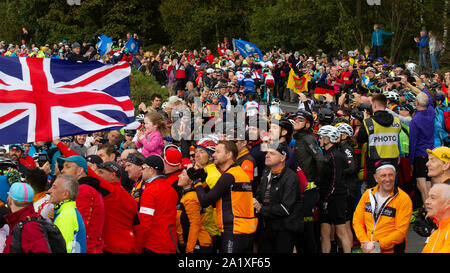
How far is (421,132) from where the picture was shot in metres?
10.3

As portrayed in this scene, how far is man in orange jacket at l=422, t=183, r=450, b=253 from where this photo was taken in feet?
17.3

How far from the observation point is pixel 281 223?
7.05m

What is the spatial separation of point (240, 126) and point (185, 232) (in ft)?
6.74

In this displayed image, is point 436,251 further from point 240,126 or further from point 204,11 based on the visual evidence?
point 204,11

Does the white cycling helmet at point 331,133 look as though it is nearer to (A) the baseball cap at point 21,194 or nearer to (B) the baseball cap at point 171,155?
(B) the baseball cap at point 171,155

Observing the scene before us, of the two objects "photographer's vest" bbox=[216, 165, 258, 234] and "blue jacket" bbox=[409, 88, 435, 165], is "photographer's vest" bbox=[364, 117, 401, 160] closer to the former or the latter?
"blue jacket" bbox=[409, 88, 435, 165]

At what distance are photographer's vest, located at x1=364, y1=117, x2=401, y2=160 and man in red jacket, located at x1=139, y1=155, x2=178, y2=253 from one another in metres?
3.97

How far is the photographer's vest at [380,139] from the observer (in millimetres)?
9477

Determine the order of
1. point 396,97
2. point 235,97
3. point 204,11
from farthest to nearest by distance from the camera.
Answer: point 204,11 < point 235,97 < point 396,97

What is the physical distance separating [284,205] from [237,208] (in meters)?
0.58

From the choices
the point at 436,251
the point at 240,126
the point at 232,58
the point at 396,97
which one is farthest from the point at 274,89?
the point at 436,251

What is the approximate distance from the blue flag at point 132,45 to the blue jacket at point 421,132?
2072 cm

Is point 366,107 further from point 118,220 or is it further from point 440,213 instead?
point 118,220

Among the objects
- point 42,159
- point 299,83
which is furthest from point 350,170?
point 299,83
